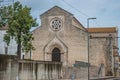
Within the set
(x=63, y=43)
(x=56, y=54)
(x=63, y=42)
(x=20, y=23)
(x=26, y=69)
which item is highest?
(x=20, y=23)

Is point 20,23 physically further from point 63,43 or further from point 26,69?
point 63,43

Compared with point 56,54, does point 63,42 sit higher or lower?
higher

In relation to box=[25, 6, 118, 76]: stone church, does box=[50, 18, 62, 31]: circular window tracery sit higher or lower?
higher

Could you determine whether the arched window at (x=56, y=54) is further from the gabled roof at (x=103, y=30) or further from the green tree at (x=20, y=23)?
the green tree at (x=20, y=23)

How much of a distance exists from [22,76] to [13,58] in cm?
378

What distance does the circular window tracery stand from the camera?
8128 centimetres

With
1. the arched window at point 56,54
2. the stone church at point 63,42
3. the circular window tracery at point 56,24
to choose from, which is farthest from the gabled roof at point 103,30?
the arched window at point 56,54

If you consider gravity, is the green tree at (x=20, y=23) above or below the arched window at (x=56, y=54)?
above

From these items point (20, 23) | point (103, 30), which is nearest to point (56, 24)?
point (103, 30)

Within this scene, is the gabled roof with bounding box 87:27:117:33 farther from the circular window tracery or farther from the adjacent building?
the circular window tracery

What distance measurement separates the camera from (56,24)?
81750 mm

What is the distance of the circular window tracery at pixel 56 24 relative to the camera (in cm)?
8128

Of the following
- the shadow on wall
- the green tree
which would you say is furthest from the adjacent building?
the shadow on wall

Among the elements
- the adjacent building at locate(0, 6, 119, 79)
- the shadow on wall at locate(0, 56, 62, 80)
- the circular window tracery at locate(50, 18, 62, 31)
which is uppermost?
the circular window tracery at locate(50, 18, 62, 31)
